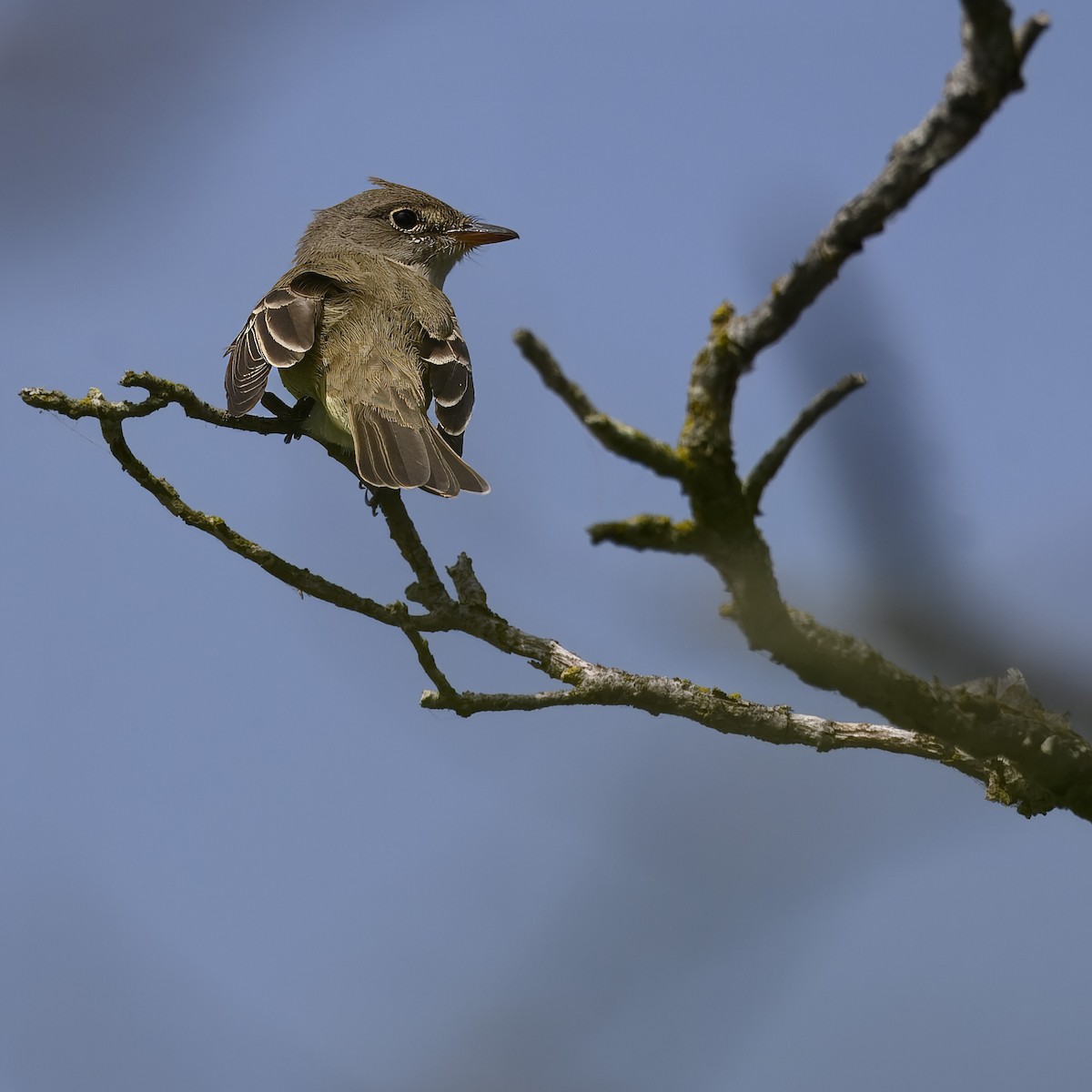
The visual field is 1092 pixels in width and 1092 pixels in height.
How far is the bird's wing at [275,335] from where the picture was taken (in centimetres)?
580

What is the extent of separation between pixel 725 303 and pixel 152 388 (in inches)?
83.1

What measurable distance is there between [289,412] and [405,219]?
345cm

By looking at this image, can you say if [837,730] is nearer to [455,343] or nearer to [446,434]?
[446,434]

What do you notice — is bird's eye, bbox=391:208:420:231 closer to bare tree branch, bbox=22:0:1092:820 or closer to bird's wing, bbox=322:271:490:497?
bird's wing, bbox=322:271:490:497

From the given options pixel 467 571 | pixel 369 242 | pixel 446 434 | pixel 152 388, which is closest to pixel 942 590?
pixel 467 571

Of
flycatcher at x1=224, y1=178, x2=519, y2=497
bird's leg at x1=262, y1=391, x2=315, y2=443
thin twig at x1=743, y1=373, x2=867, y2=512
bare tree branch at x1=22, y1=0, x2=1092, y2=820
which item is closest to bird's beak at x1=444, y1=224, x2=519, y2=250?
flycatcher at x1=224, y1=178, x2=519, y2=497

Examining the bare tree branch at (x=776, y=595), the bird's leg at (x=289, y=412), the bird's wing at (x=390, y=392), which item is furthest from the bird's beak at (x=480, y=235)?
the bare tree branch at (x=776, y=595)

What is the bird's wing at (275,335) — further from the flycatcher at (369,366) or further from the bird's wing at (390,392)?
the bird's wing at (390,392)

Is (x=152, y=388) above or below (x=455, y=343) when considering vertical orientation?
below

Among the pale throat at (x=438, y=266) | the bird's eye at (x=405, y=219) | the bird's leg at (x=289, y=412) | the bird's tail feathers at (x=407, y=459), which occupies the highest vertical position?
the bird's eye at (x=405, y=219)

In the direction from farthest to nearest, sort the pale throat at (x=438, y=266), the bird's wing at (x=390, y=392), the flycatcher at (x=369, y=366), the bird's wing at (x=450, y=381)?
the pale throat at (x=438, y=266) < the bird's wing at (x=450, y=381) < the flycatcher at (x=369, y=366) < the bird's wing at (x=390, y=392)

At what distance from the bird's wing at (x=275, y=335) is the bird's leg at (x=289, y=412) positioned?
16 centimetres

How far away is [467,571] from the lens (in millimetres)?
3770

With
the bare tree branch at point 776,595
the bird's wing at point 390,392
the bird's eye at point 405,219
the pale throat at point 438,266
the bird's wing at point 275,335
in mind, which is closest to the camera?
the bare tree branch at point 776,595
